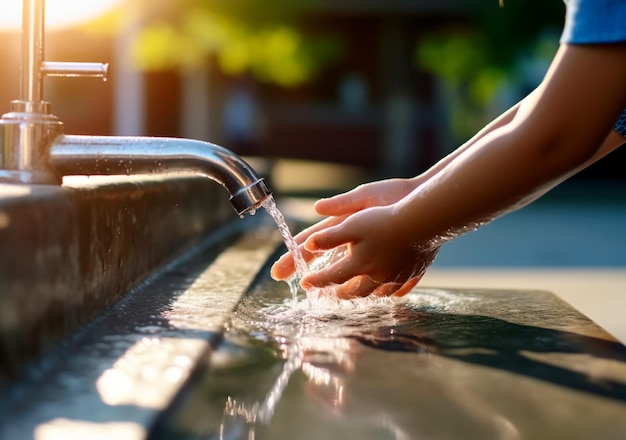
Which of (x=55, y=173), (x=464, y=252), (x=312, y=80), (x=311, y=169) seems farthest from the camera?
(x=312, y=80)

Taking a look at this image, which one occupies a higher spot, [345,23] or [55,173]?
[345,23]

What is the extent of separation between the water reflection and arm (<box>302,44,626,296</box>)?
Answer: 0.09 meters

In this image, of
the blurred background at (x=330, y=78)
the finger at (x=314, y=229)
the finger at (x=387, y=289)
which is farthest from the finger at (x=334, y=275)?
the blurred background at (x=330, y=78)

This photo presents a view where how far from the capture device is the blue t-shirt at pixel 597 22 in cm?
94

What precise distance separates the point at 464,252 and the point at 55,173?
225 inches

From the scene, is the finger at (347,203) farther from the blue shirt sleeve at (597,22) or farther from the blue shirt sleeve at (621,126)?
the blue shirt sleeve at (597,22)

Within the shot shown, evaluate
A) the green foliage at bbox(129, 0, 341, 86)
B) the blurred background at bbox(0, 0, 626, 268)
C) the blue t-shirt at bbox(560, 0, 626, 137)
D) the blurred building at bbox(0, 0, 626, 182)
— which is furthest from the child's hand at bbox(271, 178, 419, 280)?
the blurred building at bbox(0, 0, 626, 182)

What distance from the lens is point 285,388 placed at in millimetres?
926

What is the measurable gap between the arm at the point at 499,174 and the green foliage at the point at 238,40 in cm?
1080

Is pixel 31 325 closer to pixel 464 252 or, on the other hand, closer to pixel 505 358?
pixel 505 358

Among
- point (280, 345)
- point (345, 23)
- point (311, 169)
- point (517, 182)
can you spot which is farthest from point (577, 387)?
point (345, 23)

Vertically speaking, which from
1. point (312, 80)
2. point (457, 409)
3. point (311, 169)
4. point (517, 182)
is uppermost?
point (312, 80)

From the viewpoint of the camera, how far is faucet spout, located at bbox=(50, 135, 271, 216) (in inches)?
48.5

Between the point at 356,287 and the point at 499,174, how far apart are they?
30cm
